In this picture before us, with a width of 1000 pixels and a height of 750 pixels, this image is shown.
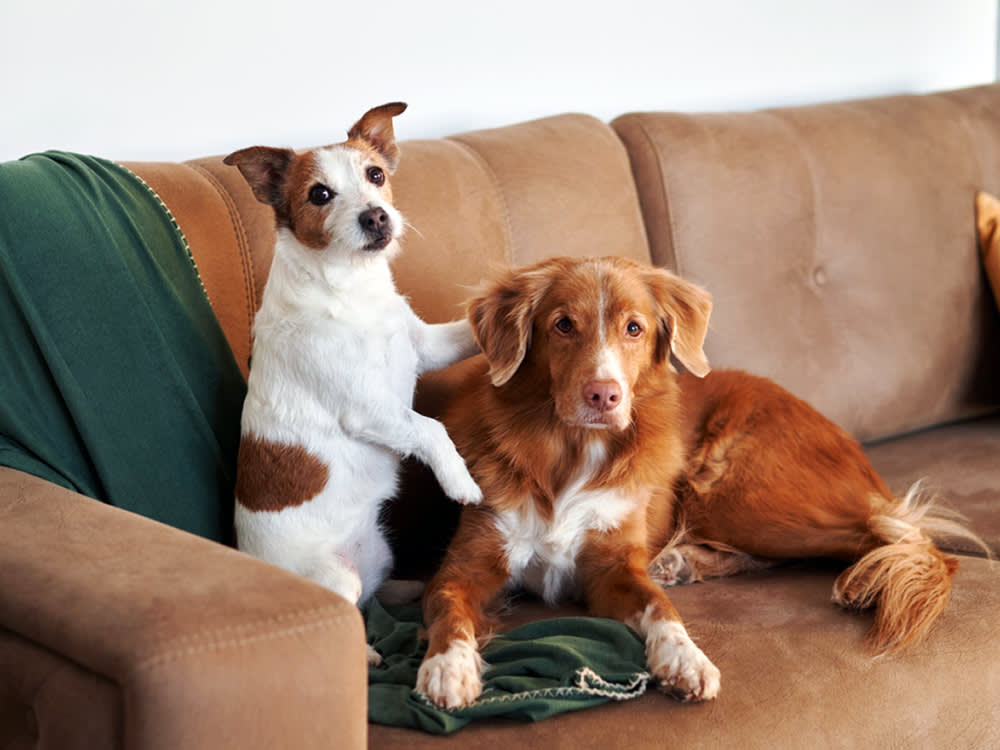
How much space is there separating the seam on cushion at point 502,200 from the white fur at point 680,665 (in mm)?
924

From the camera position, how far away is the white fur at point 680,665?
1.39 m

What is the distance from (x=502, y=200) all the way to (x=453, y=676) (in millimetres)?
1116

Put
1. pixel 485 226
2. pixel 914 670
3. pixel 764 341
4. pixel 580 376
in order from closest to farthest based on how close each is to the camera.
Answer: pixel 914 670
pixel 580 376
pixel 485 226
pixel 764 341

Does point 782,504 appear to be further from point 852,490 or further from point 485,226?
point 485,226

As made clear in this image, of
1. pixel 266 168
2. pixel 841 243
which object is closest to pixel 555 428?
pixel 266 168

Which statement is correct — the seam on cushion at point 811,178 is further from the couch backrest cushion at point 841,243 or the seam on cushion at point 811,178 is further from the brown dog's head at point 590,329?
the brown dog's head at point 590,329

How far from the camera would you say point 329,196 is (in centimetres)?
165

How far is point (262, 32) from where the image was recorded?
2.35 meters

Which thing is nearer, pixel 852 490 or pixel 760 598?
pixel 760 598

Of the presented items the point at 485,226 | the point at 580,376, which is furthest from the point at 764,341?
the point at 580,376

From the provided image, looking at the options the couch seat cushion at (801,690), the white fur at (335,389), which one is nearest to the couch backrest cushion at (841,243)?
the couch seat cushion at (801,690)

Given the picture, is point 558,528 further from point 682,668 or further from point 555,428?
point 682,668

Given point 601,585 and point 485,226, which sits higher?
point 485,226

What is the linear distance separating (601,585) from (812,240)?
49.1 inches
